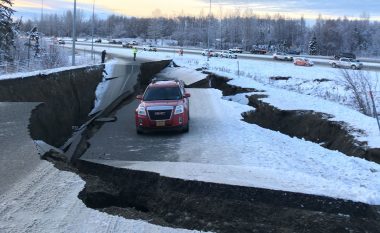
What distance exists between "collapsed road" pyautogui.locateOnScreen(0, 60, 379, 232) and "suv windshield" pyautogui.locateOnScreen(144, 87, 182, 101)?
9.03 feet

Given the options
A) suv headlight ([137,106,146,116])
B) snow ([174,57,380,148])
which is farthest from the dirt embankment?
snow ([174,57,380,148])

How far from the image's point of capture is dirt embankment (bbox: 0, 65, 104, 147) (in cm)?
1542

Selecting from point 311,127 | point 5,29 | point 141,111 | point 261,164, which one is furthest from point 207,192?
point 5,29

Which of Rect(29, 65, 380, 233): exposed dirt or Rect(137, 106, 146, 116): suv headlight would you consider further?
Rect(137, 106, 146, 116): suv headlight

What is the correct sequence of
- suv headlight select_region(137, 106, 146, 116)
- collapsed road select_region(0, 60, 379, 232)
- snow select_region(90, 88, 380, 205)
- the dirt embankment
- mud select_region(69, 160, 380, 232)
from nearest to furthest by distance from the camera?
mud select_region(69, 160, 380, 232)
collapsed road select_region(0, 60, 379, 232)
snow select_region(90, 88, 380, 205)
the dirt embankment
suv headlight select_region(137, 106, 146, 116)

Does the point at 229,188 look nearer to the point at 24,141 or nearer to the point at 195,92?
the point at 24,141

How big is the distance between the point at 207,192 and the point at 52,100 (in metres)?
11.6

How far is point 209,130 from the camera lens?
1747cm

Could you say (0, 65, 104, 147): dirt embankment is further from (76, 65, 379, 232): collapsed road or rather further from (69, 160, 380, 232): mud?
(69, 160, 380, 232): mud

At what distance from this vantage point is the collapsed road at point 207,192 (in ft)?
24.1

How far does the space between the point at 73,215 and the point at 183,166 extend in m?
3.96

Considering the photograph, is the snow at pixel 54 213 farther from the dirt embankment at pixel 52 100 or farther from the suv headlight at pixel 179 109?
the suv headlight at pixel 179 109

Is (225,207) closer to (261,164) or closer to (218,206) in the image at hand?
(218,206)

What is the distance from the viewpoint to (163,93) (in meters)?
17.6
